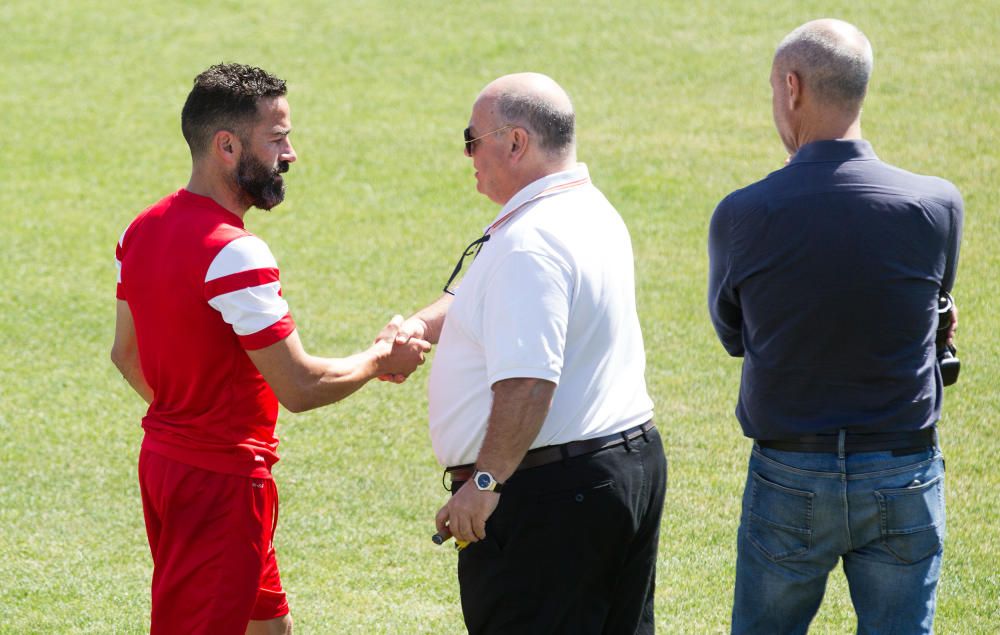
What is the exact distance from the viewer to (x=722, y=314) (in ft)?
12.5

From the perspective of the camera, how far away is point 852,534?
11.9 ft

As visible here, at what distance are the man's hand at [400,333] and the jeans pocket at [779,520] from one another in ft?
4.46

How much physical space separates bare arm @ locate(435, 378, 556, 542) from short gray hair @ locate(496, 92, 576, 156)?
0.78m

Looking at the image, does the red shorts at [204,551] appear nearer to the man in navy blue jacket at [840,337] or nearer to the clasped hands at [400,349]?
the clasped hands at [400,349]

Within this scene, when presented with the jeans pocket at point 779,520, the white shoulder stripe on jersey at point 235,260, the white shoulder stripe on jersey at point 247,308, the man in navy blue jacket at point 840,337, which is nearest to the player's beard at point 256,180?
the white shoulder stripe on jersey at point 235,260

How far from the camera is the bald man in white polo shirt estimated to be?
12.1ft

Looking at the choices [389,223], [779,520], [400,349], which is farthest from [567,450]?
[389,223]

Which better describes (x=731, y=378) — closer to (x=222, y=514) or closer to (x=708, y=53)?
(x=222, y=514)

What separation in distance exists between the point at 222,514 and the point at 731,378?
515 cm

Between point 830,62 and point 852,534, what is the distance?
4.39 feet

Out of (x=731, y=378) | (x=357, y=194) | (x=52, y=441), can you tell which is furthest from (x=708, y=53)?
(x=52, y=441)

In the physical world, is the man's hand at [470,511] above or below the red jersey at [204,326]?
below

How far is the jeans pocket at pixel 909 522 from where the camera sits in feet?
11.8

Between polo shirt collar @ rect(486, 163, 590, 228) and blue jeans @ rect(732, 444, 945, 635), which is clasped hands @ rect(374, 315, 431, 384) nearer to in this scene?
polo shirt collar @ rect(486, 163, 590, 228)
